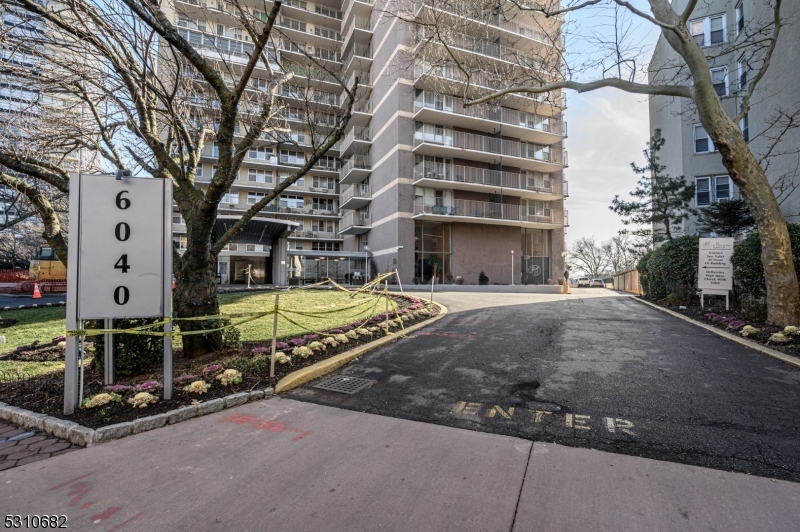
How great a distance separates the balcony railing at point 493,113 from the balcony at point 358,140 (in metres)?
7.60

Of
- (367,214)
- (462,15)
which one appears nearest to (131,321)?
(462,15)

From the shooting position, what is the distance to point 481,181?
3144cm

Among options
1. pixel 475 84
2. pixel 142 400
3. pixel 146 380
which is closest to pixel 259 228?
pixel 475 84

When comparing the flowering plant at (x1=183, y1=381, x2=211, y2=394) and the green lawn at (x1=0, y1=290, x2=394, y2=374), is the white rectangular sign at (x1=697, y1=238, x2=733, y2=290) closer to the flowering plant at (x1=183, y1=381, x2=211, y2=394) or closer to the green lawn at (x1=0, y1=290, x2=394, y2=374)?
the green lawn at (x1=0, y1=290, x2=394, y2=374)

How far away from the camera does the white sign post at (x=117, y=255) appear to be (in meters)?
4.14

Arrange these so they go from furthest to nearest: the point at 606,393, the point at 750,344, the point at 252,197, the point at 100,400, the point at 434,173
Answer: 1. the point at 252,197
2. the point at 434,173
3. the point at 750,344
4. the point at 606,393
5. the point at 100,400

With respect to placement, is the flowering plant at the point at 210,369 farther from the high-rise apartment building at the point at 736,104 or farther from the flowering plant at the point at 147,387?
the high-rise apartment building at the point at 736,104

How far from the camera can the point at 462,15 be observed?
970 cm

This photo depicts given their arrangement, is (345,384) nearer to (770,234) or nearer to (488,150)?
(770,234)

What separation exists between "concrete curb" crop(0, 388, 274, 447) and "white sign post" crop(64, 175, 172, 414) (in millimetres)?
281

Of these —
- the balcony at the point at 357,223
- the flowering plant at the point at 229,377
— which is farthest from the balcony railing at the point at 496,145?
the flowering plant at the point at 229,377

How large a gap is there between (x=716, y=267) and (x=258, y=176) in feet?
135

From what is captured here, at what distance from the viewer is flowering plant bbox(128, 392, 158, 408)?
406cm

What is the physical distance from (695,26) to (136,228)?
96.3 feet
